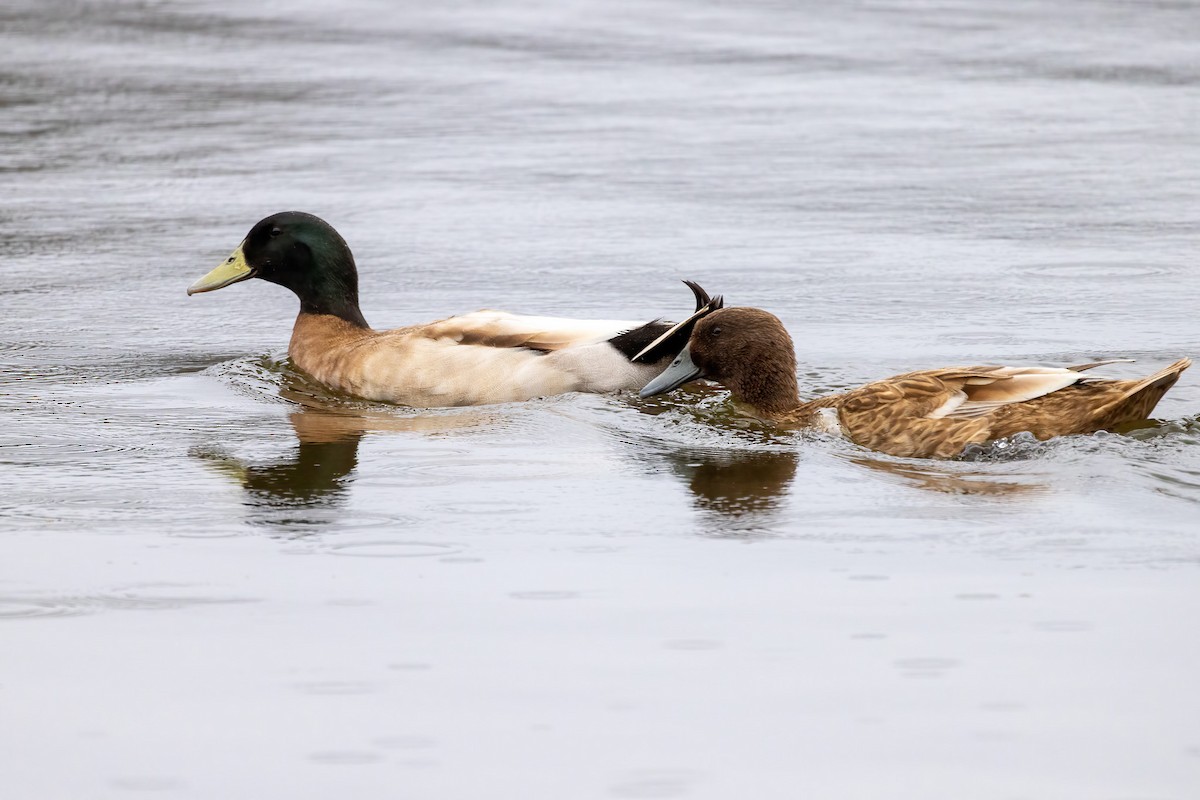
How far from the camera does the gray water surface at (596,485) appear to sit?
174 inches

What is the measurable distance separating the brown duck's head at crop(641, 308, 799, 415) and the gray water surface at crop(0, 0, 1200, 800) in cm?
23

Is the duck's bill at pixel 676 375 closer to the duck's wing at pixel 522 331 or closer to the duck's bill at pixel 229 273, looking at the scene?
the duck's wing at pixel 522 331

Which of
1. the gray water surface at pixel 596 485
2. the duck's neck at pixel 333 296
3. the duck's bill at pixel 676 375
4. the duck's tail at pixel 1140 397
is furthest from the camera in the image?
the duck's neck at pixel 333 296

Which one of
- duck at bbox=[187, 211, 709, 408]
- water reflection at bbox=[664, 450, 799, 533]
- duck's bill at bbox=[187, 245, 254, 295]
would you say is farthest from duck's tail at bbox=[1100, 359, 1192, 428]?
duck's bill at bbox=[187, 245, 254, 295]

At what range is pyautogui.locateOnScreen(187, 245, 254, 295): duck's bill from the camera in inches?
397

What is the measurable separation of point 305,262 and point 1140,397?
4.85 meters

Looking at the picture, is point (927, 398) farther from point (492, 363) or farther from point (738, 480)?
point (492, 363)

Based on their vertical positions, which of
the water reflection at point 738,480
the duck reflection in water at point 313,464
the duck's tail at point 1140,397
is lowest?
the duck reflection in water at point 313,464

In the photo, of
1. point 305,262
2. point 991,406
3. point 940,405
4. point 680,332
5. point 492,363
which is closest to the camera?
point 991,406

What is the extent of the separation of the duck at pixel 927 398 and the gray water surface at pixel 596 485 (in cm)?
17

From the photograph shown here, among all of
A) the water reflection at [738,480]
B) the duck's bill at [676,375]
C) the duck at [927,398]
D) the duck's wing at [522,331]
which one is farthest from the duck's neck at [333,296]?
the water reflection at [738,480]

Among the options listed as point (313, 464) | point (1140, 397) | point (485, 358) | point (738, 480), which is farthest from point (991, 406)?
point (313, 464)

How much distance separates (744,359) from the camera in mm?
8398

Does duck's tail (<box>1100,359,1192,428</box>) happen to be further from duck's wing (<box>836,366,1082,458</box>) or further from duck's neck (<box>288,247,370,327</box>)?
duck's neck (<box>288,247,370,327</box>)
